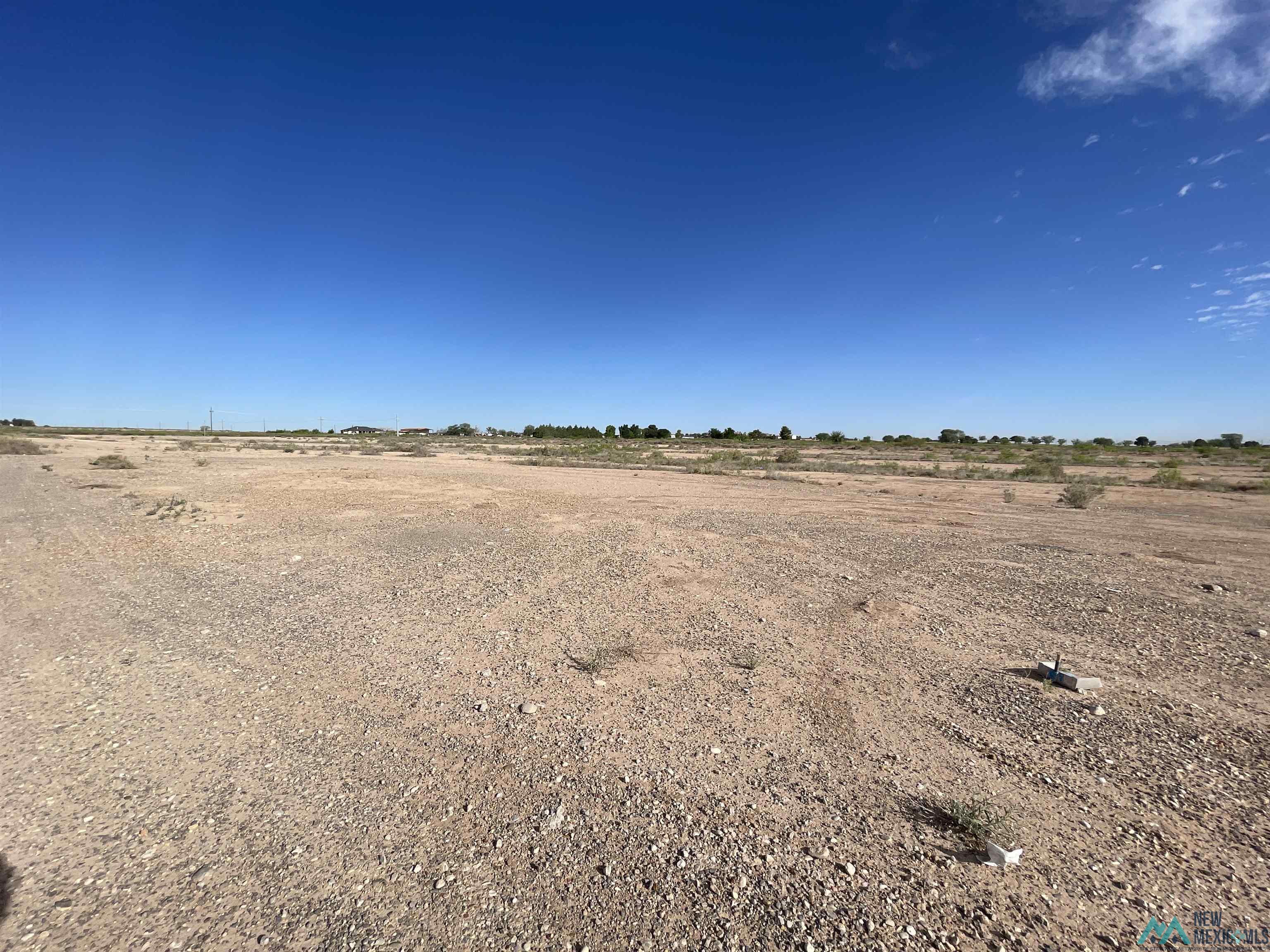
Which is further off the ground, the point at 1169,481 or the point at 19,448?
the point at 19,448

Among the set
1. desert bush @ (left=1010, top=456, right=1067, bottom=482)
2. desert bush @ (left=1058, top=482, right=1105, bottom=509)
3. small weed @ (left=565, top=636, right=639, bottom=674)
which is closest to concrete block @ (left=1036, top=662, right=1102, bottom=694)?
small weed @ (left=565, top=636, right=639, bottom=674)

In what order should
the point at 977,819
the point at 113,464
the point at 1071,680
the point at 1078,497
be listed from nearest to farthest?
the point at 977,819, the point at 1071,680, the point at 1078,497, the point at 113,464

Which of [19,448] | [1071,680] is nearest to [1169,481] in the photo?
[1071,680]

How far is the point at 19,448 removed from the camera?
119 feet

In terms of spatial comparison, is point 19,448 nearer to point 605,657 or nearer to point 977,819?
point 605,657

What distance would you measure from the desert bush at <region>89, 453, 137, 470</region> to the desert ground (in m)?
21.2

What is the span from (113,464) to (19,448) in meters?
20.9

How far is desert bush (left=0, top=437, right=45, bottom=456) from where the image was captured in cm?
3478

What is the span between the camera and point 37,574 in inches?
289

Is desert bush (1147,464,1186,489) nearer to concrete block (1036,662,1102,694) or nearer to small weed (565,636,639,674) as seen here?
concrete block (1036,662,1102,694)

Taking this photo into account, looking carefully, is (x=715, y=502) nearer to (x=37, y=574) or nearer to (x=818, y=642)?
(x=818, y=642)

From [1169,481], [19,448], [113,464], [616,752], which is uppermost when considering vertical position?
[19,448]

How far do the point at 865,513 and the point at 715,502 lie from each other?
4539mm

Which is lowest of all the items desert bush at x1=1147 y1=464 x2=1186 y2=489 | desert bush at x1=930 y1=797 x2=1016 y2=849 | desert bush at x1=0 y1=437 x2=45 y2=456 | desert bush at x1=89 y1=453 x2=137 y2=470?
desert bush at x1=930 y1=797 x2=1016 y2=849
